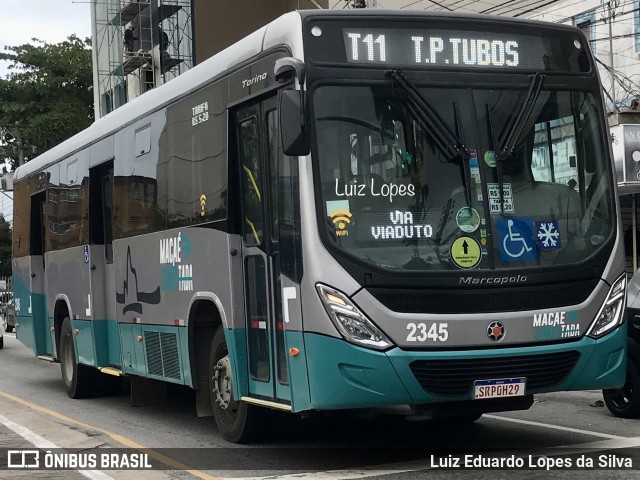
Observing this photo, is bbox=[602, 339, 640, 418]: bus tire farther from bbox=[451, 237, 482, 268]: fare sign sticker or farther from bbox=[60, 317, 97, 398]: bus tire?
bbox=[60, 317, 97, 398]: bus tire

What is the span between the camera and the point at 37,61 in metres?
54.2

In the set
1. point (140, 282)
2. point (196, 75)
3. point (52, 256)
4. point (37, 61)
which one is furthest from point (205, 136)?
point (37, 61)

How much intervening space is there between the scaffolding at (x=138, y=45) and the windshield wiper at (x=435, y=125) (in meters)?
32.2

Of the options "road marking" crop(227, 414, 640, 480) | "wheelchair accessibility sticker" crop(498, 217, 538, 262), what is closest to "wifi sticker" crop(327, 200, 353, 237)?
"wheelchair accessibility sticker" crop(498, 217, 538, 262)

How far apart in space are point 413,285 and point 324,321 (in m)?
0.70

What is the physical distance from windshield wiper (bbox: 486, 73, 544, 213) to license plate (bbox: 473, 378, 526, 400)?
1280mm

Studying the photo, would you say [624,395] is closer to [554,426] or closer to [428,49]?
[554,426]

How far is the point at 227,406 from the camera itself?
33.4ft

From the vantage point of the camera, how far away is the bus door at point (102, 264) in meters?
14.0

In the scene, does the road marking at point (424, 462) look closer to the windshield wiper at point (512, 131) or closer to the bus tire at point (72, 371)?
the windshield wiper at point (512, 131)

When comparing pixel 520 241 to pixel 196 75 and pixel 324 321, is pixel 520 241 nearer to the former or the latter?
pixel 324 321

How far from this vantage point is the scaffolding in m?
40.7

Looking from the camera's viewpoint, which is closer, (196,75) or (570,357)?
(570,357)

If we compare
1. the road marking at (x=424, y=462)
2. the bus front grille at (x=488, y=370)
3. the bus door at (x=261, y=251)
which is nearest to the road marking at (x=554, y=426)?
the road marking at (x=424, y=462)
